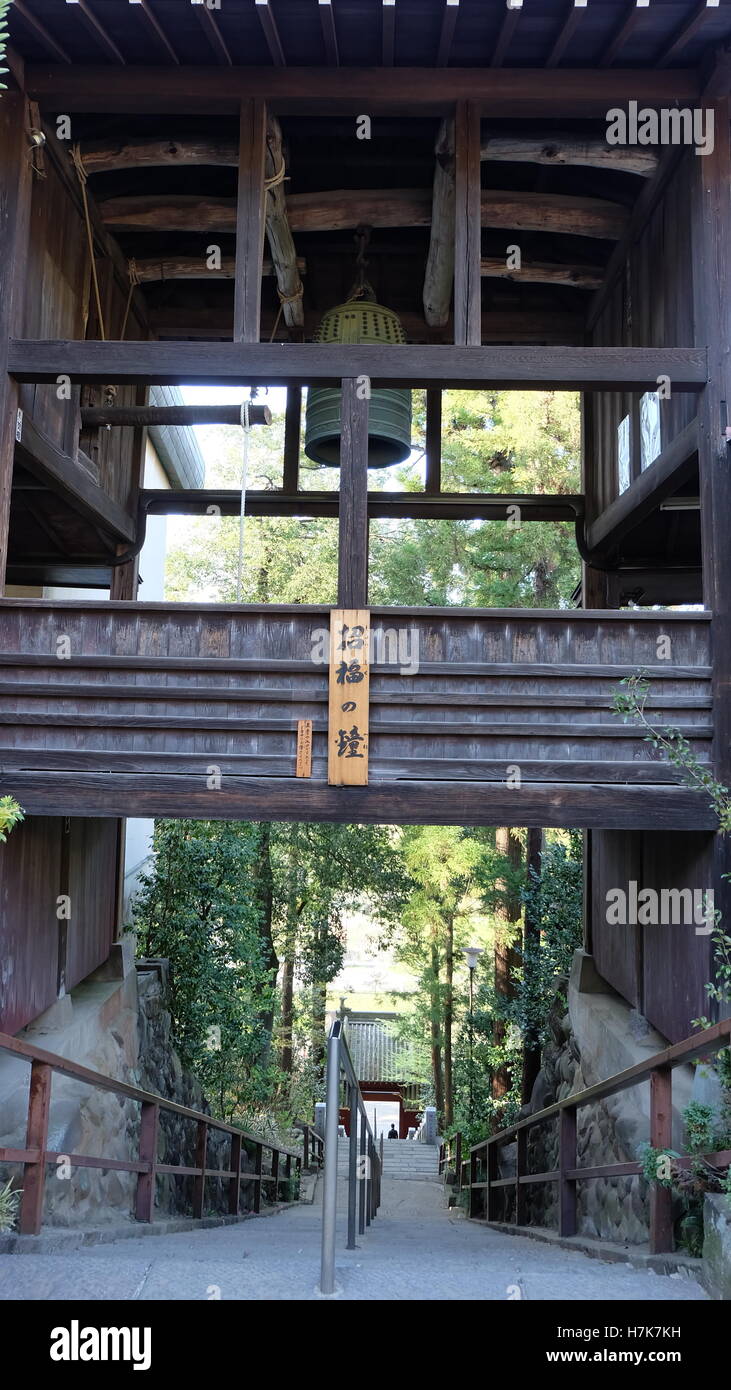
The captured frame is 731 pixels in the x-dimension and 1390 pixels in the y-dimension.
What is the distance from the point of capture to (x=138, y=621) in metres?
7.16

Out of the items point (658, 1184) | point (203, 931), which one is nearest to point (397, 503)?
point (203, 931)

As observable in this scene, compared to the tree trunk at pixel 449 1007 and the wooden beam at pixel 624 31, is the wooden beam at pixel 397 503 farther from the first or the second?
the tree trunk at pixel 449 1007

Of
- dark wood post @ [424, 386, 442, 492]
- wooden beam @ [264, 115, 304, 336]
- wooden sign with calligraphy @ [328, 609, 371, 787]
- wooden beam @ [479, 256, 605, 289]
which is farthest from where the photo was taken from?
dark wood post @ [424, 386, 442, 492]

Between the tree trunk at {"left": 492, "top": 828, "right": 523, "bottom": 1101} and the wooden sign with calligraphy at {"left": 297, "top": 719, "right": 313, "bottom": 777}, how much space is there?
10548mm

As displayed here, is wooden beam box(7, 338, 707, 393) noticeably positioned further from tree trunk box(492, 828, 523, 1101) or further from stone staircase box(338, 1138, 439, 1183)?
stone staircase box(338, 1138, 439, 1183)

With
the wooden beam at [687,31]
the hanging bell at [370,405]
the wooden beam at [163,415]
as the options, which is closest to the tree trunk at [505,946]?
the hanging bell at [370,405]

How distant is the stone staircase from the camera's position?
70.9ft

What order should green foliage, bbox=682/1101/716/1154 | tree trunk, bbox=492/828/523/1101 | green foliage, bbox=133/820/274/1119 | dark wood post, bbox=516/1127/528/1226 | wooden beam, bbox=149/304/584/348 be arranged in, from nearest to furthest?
green foliage, bbox=682/1101/716/1154
dark wood post, bbox=516/1127/528/1226
wooden beam, bbox=149/304/584/348
green foliage, bbox=133/820/274/1119
tree trunk, bbox=492/828/523/1101

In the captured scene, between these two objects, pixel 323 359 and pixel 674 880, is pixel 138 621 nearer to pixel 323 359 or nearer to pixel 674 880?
pixel 323 359

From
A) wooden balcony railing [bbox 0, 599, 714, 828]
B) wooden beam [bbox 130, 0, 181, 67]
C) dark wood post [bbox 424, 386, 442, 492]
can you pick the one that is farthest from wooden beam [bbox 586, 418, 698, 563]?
wooden beam [bbox 130, 0, 181, 67]

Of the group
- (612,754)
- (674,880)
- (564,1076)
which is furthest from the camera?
(564,1076)
